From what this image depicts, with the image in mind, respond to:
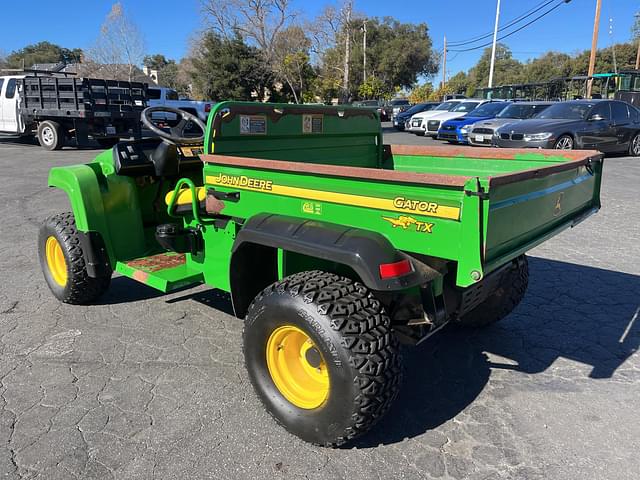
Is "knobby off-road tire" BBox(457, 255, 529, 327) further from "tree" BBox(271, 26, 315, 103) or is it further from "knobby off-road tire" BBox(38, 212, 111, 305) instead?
"tree" BBox(271, 26, 315, 103)

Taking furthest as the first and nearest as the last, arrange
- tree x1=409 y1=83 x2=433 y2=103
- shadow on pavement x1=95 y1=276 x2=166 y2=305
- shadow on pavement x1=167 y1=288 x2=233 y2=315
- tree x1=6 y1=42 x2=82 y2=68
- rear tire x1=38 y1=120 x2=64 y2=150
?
tree x1=6 y1=42 x2=82 y2=68 < tree x1=409 y1=83 x2=433 y2=103 < rear tire x1=38 y1=120 x2=64 y2=150 < shadow on pavement x1=95 y1=276 x2=166 y2=305 < shadow on pavement x1=167 y1=288 x2=233 y2=315

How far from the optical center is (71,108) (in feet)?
45.8

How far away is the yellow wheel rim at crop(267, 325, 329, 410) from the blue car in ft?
49.3

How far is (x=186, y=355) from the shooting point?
3.50 meters

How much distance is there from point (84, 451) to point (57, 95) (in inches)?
544

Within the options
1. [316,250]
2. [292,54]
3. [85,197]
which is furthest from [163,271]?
[292,54]

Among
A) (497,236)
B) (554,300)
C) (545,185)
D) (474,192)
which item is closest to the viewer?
(474,192)

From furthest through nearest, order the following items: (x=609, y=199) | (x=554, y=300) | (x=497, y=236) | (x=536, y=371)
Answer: (x=609, y=199) → (x=554, y=300) → (x=536, y=371) → (x=497, y=236)

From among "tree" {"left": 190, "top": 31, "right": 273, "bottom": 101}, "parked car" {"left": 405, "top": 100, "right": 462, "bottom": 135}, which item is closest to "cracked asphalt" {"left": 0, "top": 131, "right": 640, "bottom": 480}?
"parked car" {"left": 405, "top": 100, "right": 462, "bottom": 135}

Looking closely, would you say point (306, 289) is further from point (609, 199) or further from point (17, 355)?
point (609, 199)

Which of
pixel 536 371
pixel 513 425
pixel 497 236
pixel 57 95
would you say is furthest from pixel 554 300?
pixel 57 95

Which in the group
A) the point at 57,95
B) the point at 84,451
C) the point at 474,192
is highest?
the point at 57,95

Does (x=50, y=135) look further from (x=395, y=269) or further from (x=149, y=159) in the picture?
(x=395, y=269)

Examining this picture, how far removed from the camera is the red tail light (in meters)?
2.23
